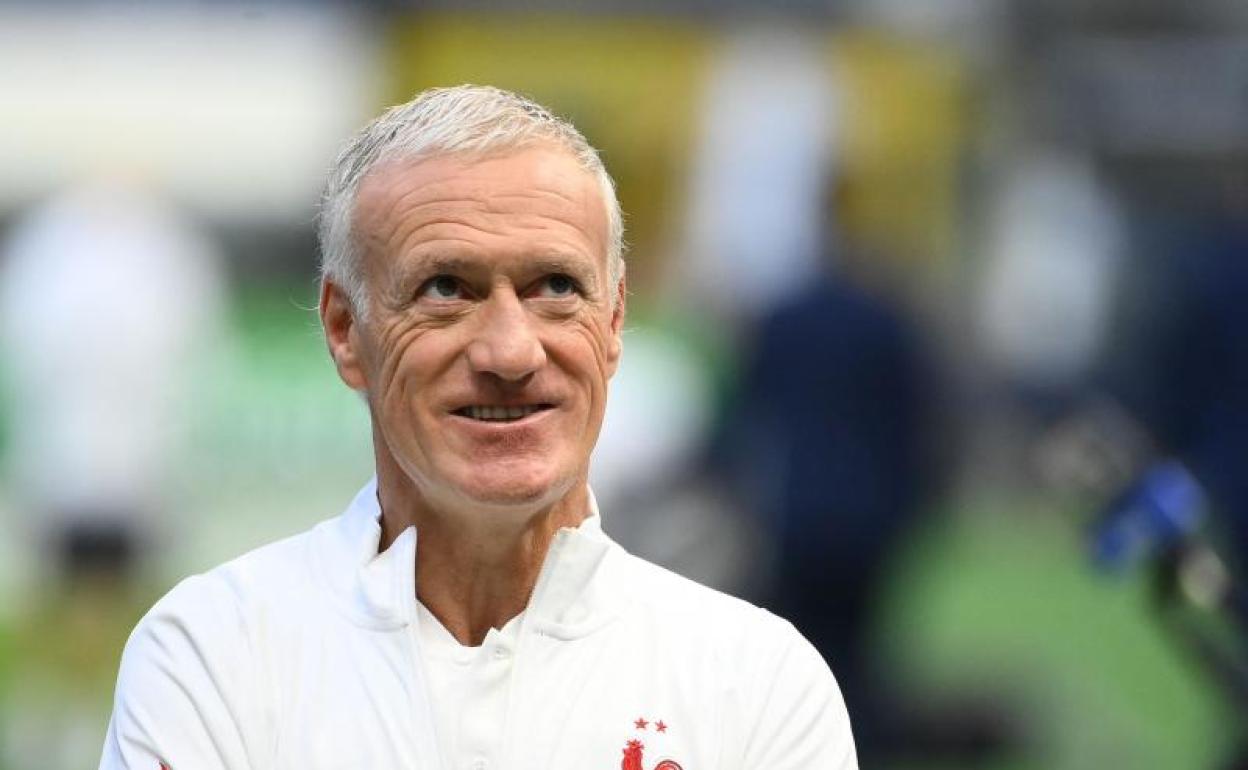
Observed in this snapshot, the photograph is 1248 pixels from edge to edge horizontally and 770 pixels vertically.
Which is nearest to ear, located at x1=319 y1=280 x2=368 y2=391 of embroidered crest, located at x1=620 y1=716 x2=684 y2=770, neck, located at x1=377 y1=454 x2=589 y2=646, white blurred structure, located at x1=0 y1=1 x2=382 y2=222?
neck, located at x1=377 y1=454 x2=589 y2=646

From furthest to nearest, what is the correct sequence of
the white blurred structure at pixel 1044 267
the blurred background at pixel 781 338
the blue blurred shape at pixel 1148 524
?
the white blurred structure at pixel 1044 267
the blurred background at pixel 781 338
the blue blurred shape at pixel 1148 524

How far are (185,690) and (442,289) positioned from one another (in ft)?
1.85

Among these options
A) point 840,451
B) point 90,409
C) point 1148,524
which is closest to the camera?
point 1148,524

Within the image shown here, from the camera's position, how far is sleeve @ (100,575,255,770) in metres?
3.17

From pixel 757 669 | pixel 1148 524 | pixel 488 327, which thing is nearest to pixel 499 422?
pixel 488 327

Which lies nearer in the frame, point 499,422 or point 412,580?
A: point 499,422

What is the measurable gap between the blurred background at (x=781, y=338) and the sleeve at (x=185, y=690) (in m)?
2.83

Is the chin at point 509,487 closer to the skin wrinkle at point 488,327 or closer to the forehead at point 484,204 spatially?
the skin wrinkle at point 488,327

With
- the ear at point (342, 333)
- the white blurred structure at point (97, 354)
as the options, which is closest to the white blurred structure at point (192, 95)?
the white blurred structure at point (97, 354)

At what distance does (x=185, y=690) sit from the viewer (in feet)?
10.5

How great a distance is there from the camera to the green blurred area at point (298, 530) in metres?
10.1

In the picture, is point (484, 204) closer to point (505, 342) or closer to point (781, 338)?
point (505, 342)

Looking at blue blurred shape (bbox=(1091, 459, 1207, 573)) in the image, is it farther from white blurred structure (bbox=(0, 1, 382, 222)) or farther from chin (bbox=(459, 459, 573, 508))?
white blurred structure (bbox=(0, 1, 382, 222))

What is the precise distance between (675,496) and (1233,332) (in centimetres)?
353
